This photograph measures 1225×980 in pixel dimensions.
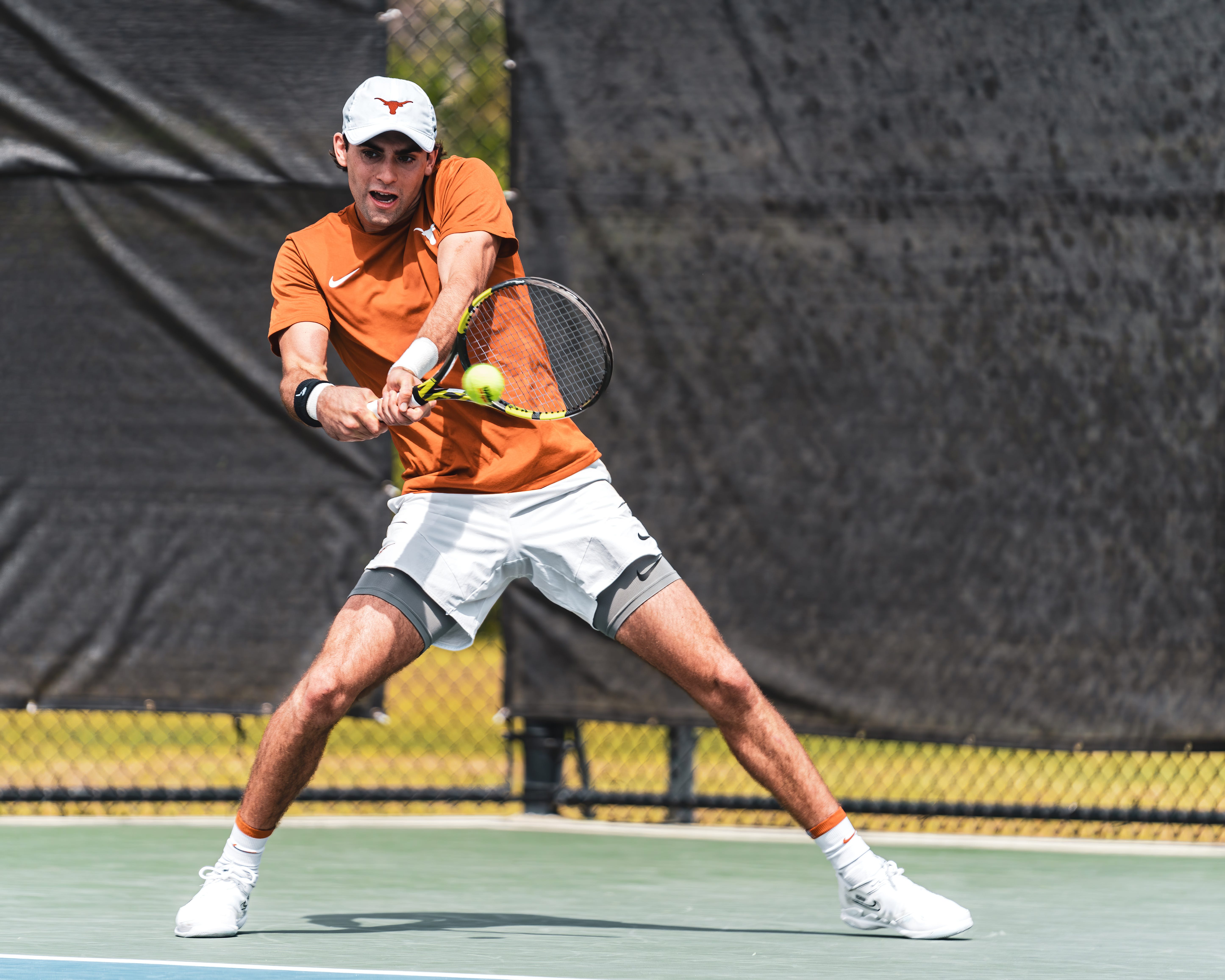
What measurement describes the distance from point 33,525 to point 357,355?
1758mm

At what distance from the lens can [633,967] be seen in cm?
330

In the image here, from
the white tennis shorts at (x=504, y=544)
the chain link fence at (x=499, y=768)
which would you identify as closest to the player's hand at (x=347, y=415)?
the white tennis shorts at (x=504, y=544)

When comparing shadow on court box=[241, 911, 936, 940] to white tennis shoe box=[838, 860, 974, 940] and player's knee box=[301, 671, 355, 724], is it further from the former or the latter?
player's knee box=[301, 671, 355, 724]

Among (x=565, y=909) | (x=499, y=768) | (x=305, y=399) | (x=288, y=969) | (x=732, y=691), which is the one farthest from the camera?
(x=499, y=768)

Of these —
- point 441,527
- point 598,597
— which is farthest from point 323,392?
point 598,597

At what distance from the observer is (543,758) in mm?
5238

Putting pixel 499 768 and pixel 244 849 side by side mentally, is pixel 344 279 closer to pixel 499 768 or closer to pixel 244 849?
pixel 244 849

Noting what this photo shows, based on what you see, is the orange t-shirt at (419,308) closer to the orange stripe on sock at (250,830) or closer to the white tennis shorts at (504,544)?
the white tennis shorts at (504,544)

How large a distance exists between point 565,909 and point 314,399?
1.35 m

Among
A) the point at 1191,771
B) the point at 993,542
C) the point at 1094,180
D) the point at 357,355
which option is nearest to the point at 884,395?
the point at 993,542

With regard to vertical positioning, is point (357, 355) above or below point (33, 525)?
above

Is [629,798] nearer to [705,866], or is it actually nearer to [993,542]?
[705,866]

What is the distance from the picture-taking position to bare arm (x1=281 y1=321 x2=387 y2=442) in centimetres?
336

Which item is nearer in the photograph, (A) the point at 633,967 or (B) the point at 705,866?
(A) the point at 633,967
